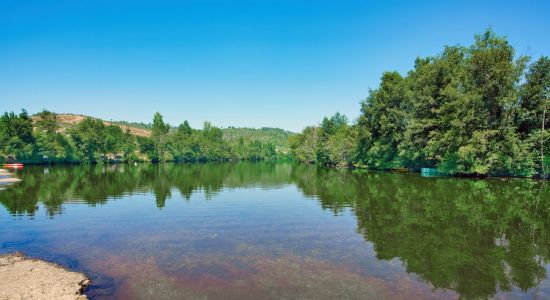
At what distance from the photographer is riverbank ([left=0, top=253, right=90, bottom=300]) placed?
10773mm

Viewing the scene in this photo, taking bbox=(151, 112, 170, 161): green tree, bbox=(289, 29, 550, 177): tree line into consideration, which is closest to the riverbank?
bbox=(289, 29, 550, 177): tree line

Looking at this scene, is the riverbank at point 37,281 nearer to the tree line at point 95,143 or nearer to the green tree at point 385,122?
the green tree at point 385,122

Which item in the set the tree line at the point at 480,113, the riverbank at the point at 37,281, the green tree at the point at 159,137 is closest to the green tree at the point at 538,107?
the tree line at the point at 480,113

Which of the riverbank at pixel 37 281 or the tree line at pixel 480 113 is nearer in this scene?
the riverbank at pixel 37 281

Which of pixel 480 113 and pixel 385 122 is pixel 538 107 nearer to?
pixel 480 113

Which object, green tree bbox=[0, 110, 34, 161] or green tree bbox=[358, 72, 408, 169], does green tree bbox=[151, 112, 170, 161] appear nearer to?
green tree bbox=[0, 110, 34, 161]

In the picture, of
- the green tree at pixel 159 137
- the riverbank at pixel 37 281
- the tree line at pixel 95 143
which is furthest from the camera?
the green tree at pixel 159 137

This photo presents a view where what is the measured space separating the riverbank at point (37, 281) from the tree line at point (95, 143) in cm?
10487

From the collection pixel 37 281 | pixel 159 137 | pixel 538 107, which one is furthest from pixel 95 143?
pixel 538 107

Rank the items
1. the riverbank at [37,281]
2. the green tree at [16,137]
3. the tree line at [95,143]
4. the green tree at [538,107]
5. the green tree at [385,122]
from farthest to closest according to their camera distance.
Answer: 1. the tree line at [95,143]
2. the green tree at [16,137]
3. the green tree at [385,122]
4. the green tree at [538,107]
5. the riverbank at [37,281]

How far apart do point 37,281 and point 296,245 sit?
1130 centimetres

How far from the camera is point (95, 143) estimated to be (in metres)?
125

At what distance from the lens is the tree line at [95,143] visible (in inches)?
4008

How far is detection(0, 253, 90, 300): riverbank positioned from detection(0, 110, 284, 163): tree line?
4129 inches
